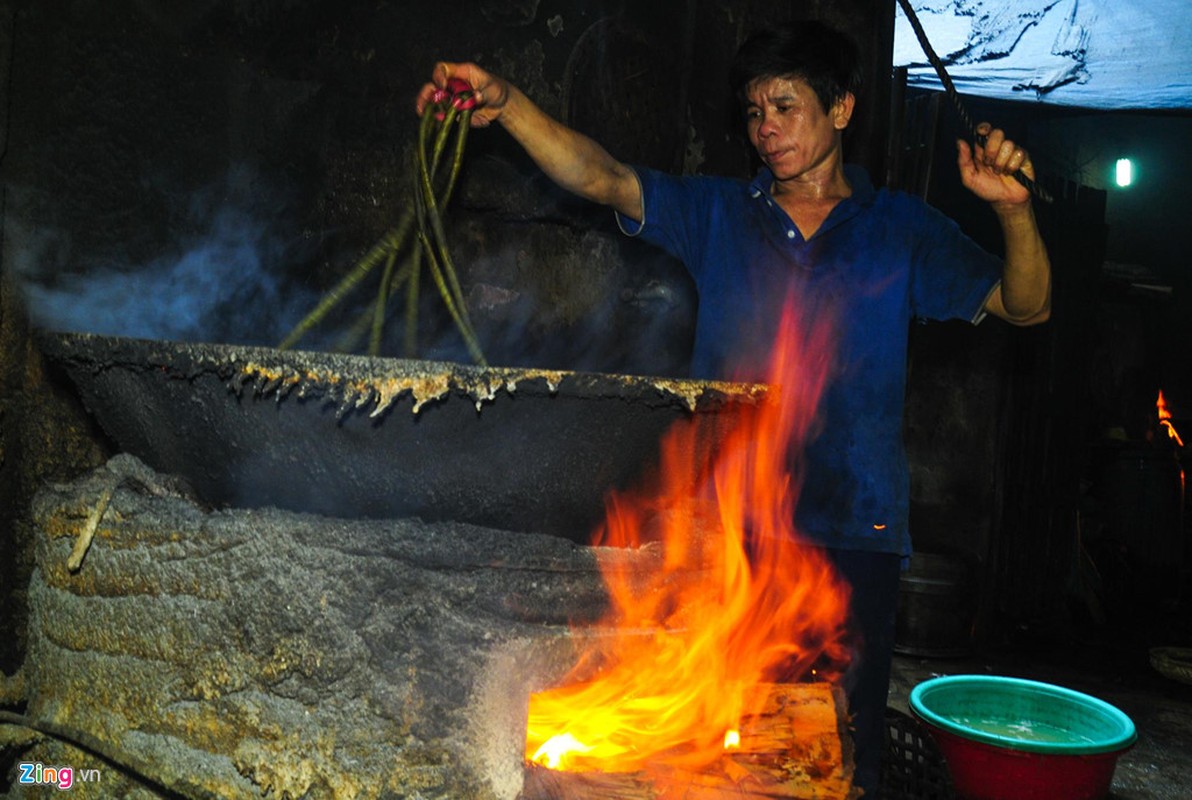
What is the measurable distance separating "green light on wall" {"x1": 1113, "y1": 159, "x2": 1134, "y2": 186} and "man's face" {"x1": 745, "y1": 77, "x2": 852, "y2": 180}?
46.5 feet

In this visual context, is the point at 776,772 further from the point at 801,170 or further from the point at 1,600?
the point at 1,600

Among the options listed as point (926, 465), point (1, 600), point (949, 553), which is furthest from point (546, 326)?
point (926, 465)

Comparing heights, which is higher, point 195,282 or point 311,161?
point 311,161

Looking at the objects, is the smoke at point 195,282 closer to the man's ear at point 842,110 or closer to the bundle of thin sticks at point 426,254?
the bundle of thin sticks at point 426,254

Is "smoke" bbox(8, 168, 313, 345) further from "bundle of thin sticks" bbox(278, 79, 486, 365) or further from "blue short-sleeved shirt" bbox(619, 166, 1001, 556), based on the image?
"blue short-sleeved shirt" bbox(619, 166, 1001, 556)

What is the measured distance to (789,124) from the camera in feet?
8.87

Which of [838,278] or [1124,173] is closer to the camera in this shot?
[838,278]

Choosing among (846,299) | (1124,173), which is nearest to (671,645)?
(846,299)

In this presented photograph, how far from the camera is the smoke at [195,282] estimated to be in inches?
96.4

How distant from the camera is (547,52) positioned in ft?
11.6

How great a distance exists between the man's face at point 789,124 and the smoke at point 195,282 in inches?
66.3

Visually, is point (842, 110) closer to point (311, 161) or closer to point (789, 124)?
point (789, 124)

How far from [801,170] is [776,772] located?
178 centimetres

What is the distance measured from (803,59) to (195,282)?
6.78 feet
